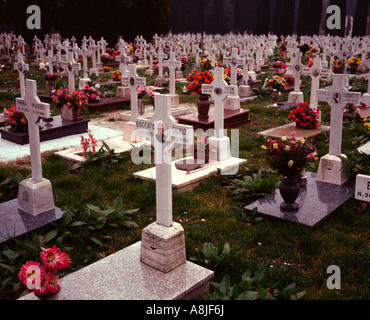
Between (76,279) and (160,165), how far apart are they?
1257 mm

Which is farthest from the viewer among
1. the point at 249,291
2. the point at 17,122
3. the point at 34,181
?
the point at 17,122

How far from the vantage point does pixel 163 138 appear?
4.02 m

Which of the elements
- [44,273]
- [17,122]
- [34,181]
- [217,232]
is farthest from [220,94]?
[44,273]

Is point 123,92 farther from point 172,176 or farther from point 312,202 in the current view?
point 312,202

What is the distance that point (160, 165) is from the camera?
13.4 ft

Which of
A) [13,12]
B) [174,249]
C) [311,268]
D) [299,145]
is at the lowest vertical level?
[311,268]

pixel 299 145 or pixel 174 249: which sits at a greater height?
pixel 299 145

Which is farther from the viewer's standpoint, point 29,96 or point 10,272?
point 29,96

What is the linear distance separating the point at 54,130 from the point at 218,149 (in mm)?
4224

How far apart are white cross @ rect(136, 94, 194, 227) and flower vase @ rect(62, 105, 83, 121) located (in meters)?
7.06

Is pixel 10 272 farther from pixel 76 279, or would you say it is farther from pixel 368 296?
pixel 368 296

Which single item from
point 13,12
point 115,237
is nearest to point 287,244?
point 115,237

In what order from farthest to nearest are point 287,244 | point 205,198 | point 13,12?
point 13,12
point 205,198
point 287,244

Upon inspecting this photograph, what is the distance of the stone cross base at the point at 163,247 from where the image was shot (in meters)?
3.96
